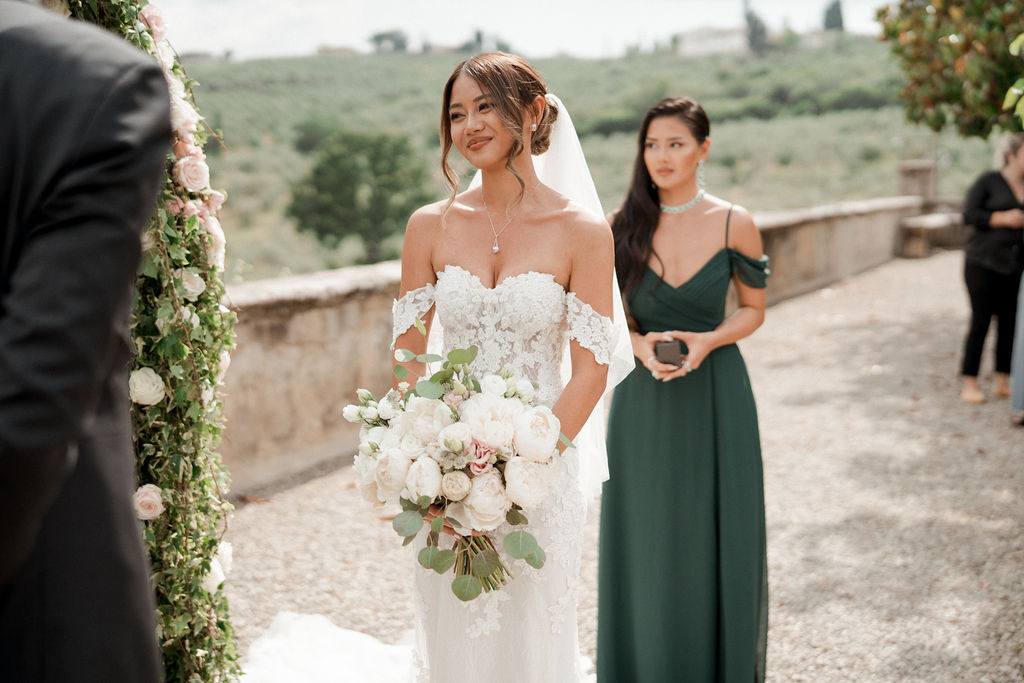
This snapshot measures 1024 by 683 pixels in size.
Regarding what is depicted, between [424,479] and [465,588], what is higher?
[424,479]

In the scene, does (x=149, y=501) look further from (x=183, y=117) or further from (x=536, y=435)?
(x=536, y=435)

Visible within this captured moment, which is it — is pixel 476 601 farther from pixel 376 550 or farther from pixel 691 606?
pixel 376 550

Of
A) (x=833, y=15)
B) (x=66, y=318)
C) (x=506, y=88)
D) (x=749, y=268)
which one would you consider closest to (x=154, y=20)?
(x=506, y=88)

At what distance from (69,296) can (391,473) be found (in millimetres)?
1304

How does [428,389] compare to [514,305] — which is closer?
[428,389]

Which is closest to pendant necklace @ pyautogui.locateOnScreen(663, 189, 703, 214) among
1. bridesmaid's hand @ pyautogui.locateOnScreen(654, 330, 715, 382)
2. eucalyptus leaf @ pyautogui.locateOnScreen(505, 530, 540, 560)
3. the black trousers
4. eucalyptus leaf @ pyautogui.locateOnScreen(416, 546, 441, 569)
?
bridesmaid's hand @ pyautogui.locateOnScreen(654, 330, 715, 382)

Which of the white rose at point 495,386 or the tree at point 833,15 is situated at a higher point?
the tree at point 833,15

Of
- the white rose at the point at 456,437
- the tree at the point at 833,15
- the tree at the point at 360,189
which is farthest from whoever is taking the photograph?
the tree at the point at 833,15

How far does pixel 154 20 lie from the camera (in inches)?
107

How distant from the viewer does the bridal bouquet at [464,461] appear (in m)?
2.28

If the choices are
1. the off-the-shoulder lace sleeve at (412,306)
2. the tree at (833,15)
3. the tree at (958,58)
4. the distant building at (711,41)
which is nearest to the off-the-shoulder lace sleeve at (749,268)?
the off-the-shoulder lace sleeve at (412,306)

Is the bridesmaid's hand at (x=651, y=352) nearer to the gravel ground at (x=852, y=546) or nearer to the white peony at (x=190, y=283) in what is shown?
the gravel ground at (x=852, y=546)

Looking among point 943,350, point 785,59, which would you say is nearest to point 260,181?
point 943,350

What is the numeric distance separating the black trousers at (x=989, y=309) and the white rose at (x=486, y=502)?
7393 millimetres
